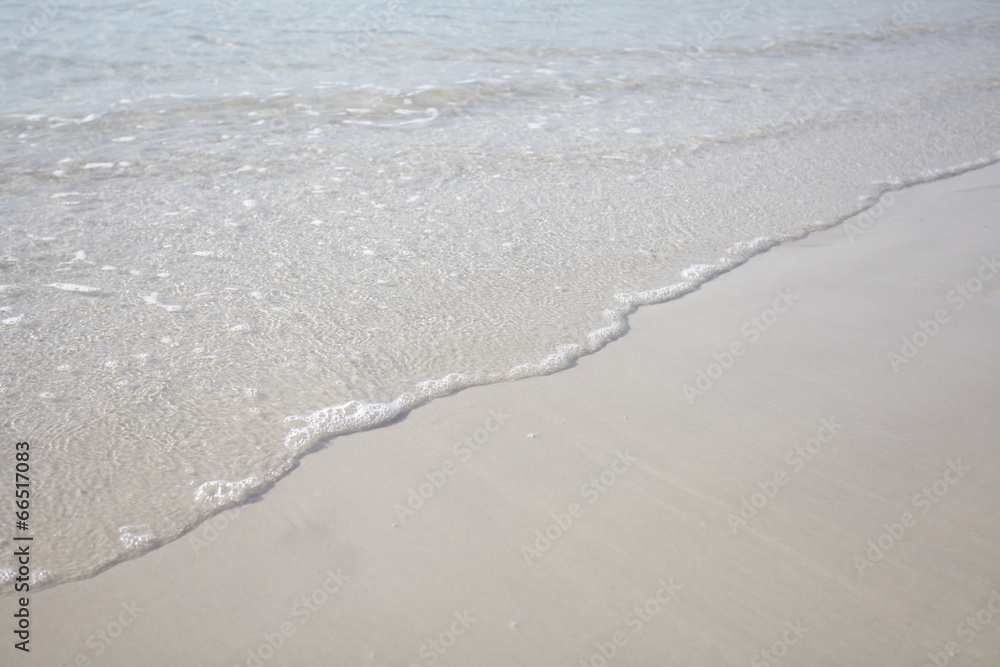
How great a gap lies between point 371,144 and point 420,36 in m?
5.23

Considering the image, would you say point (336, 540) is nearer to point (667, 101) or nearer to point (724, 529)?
point (724, 529)

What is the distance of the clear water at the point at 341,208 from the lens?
2.88 metres

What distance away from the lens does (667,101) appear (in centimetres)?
791

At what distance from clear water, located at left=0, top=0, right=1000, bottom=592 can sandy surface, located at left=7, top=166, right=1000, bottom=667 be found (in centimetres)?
23

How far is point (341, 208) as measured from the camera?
4.96 m

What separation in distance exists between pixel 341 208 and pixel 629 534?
330 cm

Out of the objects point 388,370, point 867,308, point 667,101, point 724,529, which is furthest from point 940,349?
point 667,101

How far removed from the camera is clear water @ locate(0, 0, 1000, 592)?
9.45 ft

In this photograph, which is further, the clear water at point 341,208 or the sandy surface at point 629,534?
the clear water at point 341,208

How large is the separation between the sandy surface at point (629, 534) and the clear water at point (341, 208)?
0.75 feet

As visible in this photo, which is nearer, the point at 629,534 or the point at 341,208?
the point at 629,534

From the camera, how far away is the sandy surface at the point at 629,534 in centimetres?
204

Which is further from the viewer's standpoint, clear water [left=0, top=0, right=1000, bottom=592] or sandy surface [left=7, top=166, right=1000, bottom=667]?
clear water [left=0, top=0, right=1000, bottom=592]

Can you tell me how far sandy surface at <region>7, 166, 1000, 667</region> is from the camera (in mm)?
2043
